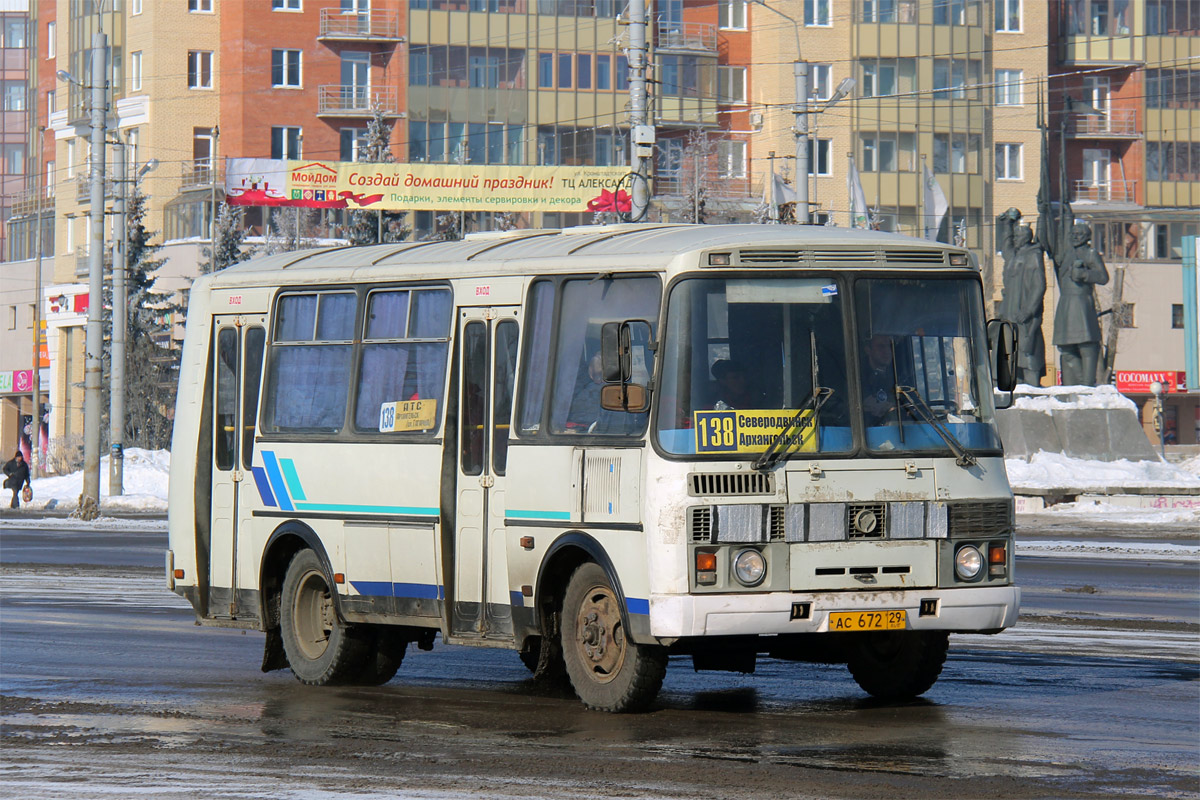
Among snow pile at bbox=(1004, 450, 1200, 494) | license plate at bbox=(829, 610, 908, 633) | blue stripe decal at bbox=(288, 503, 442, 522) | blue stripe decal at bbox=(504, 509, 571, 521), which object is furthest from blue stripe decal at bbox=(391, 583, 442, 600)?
snow pile at bbox=(1004, 450, 1200, 494)

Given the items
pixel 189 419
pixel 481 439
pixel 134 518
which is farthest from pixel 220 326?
pixel 134 518

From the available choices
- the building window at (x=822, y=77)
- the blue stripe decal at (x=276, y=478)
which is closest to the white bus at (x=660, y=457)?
the blue stripe decal at (x=276, y=478)

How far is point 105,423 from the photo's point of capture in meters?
71.1

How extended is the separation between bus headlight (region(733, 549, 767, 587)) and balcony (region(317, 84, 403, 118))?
242 ft

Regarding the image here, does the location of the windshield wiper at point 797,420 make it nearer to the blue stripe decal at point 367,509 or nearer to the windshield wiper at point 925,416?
the windshield wiper at point 925,416

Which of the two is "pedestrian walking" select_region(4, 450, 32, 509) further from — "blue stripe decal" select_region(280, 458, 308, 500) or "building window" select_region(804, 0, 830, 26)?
"building window" select_region(804, 0, 830, 26)

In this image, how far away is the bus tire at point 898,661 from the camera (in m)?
11.6

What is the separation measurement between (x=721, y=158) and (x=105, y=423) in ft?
93.7

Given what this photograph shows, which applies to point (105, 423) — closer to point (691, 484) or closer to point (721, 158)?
point (721, 158)

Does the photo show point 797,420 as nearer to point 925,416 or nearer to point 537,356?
point 925,416

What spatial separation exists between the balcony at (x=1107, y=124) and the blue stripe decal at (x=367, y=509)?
82742mm

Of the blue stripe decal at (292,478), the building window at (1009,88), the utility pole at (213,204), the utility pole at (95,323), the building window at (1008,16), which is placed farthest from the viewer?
the building window at (1008,16)

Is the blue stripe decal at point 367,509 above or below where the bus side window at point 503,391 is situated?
below

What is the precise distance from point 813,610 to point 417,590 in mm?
2781
